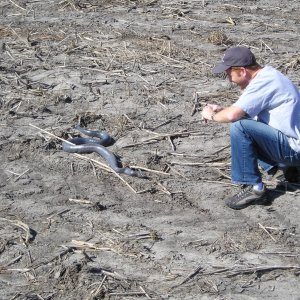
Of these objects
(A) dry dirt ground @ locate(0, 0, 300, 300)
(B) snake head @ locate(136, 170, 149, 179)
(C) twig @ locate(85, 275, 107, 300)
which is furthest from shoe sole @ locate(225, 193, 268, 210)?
(C) twig @ locate(85, 275, 107, 300)

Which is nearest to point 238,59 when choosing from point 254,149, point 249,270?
point 254,149

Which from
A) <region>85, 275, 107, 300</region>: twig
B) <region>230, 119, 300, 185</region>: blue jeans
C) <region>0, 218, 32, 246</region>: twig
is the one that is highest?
<region>230, 119, 300, 185</region>: blue jeans

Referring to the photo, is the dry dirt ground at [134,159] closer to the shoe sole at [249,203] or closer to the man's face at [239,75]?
the shoe sole at [249,203]

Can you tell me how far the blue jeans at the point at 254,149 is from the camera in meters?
6.61

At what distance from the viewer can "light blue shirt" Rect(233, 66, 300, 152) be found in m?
6.42

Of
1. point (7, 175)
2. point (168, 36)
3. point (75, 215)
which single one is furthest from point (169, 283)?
point (168, 36)

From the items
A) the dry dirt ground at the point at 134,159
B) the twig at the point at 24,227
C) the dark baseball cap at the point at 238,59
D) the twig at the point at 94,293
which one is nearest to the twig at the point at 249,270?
the dry dirt ground at the point at 134,159

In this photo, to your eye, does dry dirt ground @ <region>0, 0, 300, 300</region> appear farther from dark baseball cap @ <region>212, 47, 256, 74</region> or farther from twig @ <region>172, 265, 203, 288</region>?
dark baseball cap @ <region>212, 47, 256, 74</region>

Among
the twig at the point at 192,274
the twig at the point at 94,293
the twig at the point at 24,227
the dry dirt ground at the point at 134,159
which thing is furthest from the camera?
the twig at the point at 24,227

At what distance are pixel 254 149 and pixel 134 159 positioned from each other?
137cm

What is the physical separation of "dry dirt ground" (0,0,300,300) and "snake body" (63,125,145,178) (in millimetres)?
65

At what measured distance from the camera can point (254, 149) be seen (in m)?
6.74

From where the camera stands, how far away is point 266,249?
6.29m

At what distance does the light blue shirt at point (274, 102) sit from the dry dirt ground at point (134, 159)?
2.30ft
